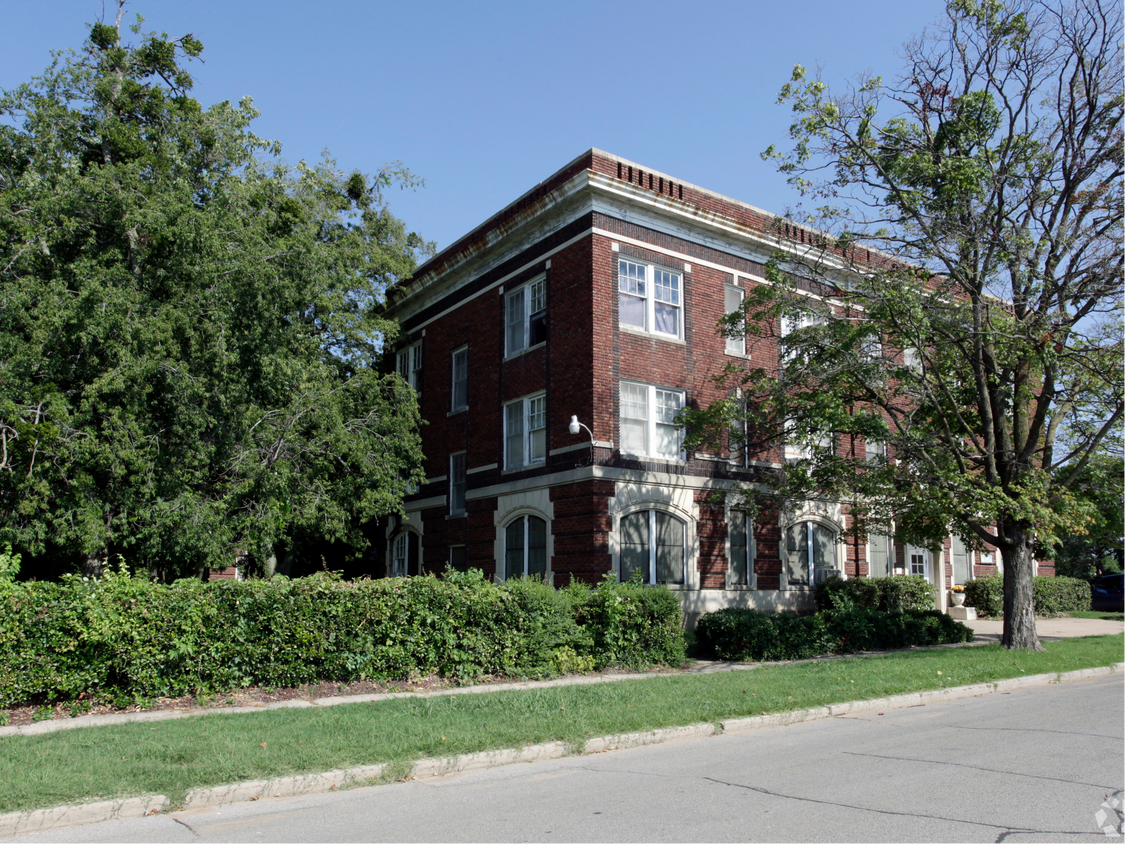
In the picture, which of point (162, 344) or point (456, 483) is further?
point (456, 483)

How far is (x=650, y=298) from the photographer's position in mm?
21859

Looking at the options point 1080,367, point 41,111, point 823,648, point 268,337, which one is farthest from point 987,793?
point 41,111

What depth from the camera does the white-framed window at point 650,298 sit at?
21.5m

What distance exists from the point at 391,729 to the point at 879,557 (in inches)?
832

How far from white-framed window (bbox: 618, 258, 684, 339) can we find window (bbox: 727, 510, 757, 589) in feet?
16.9

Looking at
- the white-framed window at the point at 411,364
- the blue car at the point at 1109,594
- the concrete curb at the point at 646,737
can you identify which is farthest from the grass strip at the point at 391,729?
the blue car at the point at 1109,594

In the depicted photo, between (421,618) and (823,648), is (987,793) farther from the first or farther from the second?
(823,648)

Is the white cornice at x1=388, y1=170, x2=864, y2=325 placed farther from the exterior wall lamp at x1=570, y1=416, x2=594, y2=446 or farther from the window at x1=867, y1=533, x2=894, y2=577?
the window at x1=867, y1=533, x2=894, y2=577

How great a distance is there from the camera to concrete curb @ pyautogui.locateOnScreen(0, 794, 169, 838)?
6.44 meters

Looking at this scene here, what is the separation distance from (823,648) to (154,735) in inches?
529

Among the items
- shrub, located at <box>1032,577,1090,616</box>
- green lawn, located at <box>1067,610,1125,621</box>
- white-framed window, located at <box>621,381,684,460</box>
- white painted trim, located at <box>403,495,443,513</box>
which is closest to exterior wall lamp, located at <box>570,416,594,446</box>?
white-framed window, located at <box>621,381,684,460</box>

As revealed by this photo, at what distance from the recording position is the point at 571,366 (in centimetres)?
2125

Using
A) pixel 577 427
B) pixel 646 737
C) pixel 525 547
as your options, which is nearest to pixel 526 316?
pixel 577 427

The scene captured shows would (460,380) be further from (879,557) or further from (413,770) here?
(413,770)
